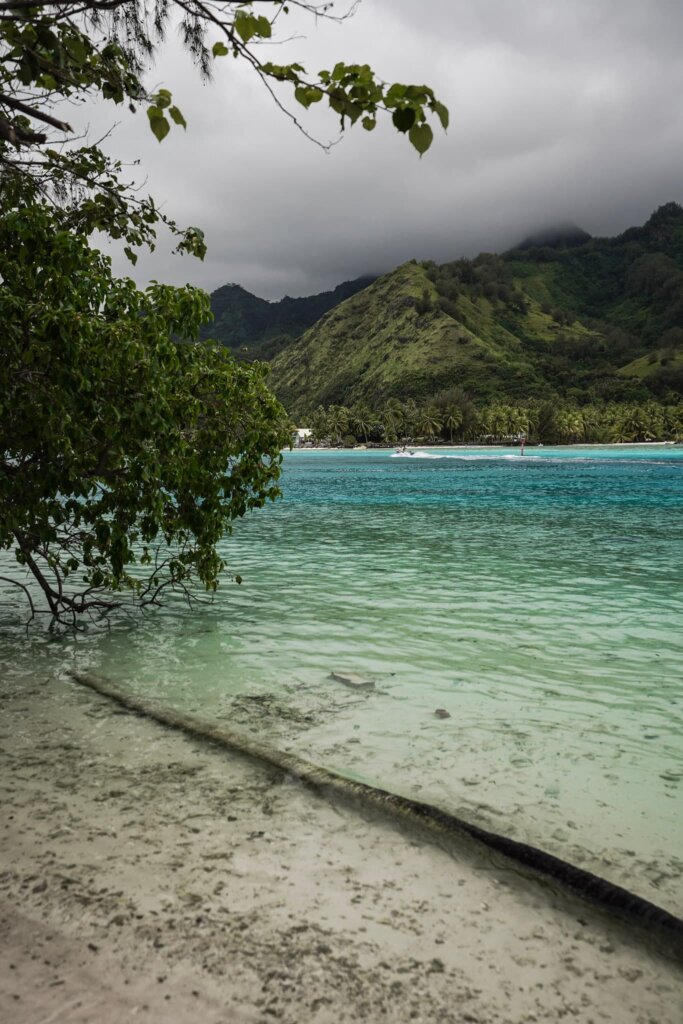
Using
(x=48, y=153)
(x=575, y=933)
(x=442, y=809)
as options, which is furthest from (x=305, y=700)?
(x=48, y=153)

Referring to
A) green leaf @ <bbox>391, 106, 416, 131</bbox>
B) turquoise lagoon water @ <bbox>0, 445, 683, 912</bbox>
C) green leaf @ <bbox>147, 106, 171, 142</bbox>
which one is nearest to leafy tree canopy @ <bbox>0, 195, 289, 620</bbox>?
turquoise lagoon water @ <bbox>0, 445, 683, 912</bbox>

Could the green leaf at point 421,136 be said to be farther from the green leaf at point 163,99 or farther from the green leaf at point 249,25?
the green leaf at point 163,99

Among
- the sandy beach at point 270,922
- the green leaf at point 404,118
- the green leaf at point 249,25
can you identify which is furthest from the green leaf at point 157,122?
the sandy beach at point 270,922

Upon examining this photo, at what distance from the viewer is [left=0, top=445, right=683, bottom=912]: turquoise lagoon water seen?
5836mm

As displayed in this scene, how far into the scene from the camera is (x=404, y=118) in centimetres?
318

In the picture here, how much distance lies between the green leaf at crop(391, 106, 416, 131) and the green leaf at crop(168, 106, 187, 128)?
182 centimetres

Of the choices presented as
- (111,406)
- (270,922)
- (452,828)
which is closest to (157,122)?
(111,406)

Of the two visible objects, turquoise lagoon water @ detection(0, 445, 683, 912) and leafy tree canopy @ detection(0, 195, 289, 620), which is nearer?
turquoise lagoon water @ detection(0, 445, 683, 912)

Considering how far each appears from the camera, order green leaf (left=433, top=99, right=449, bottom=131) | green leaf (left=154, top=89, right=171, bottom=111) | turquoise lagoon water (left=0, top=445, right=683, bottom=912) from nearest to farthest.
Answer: green leaf (left=433, top=99, right=449, bottom=131), green leaf (left=154, top=89, right=171, bottom=111), turquoise lagoon water (left=0, top=445, right=683, bottom=912)

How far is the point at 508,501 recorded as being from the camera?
43781 millimetres

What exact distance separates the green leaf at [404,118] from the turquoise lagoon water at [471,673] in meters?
4.83

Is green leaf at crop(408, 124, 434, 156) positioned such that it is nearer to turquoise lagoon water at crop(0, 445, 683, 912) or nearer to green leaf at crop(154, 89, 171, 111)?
green leaf at crop(154, 89, 171, 111)

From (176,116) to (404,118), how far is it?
1.92 meters

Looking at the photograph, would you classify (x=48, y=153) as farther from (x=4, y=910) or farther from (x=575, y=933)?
(x=575, y=933)
